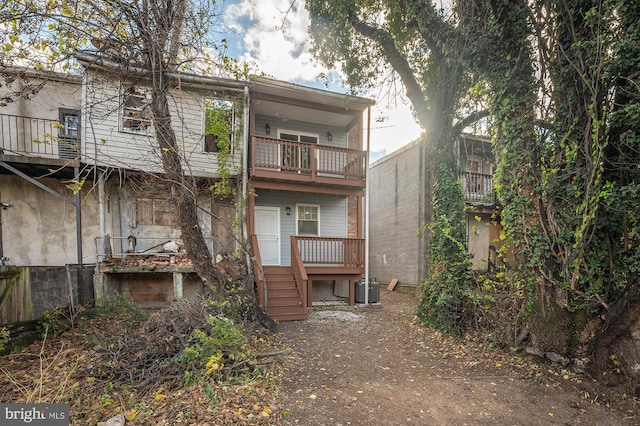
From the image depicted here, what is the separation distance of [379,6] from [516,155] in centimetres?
570

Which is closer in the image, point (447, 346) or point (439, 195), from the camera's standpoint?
point (447, 346)

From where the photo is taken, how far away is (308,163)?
8.99 m

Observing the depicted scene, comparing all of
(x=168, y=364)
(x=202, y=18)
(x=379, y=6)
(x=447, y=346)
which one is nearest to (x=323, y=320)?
(x=447, y=346)

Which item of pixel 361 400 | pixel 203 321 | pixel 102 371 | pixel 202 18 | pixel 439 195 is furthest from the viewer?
pixel 439 195

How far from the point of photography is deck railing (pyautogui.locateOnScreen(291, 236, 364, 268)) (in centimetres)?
867

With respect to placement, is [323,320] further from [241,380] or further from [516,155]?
[516,155]

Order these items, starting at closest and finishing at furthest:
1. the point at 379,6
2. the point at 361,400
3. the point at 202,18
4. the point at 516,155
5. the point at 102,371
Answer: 1. the point at 361,400
2. the point at 102,371
3. the point at 516,155
4. the point at 202,18
5. the point at 379,6

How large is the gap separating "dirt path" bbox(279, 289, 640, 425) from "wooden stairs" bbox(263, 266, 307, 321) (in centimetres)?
121

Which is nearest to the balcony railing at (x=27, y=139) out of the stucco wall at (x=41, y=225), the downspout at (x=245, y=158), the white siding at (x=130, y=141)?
the stucco wall at (x=41, y=225)

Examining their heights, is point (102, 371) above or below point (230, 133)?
below

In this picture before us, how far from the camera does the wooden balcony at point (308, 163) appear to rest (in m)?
8.32

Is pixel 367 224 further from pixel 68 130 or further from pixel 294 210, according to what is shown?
pixel 68 130

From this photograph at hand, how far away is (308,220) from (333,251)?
1914mm

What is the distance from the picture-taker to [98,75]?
747cm
